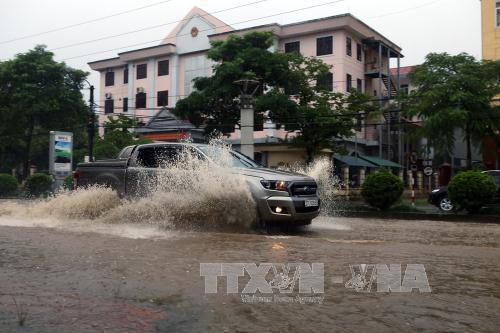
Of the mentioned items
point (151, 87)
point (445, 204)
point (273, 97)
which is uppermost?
point (151, 87)

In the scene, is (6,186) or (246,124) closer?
(246,124)

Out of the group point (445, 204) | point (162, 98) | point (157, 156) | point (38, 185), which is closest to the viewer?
point (157, 156)

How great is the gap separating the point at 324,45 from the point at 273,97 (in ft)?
44.8

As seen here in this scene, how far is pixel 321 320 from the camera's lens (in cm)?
379

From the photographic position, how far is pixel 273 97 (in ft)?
75.7

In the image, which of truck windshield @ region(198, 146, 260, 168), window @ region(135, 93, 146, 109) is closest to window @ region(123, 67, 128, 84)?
window @ region(135, 93, 146, 109)

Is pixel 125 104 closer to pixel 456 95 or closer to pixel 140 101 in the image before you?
pixel 140 101

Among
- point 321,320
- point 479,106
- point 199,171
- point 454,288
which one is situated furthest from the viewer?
point 479,106

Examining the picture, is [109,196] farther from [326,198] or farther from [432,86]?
[432,86]

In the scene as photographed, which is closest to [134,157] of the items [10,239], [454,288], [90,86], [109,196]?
[109,196]

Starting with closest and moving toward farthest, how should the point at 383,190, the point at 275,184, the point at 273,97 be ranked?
the point at 275,184, the point at 383,190, the point at 273,97

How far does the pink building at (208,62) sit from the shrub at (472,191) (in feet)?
56.7

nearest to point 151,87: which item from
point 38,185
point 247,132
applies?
point 38,185

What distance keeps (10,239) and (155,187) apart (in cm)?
259
